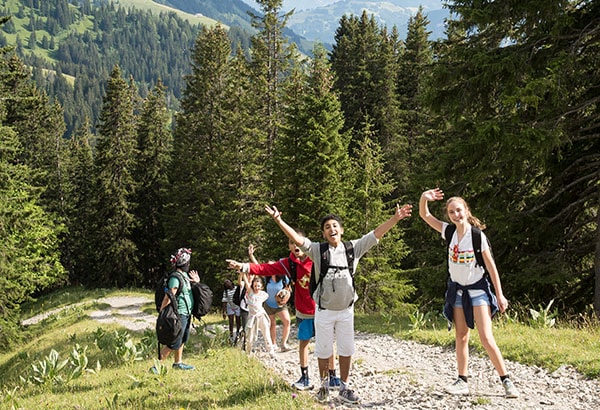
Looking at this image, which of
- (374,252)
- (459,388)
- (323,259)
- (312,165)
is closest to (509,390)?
(459,388)

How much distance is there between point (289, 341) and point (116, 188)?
32.6 m

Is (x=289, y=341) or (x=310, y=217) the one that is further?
(x=310, y=217)

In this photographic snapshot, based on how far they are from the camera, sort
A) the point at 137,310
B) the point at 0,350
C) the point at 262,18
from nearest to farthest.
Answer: the point at 0,350, the point at 137,310, the point at 262,18

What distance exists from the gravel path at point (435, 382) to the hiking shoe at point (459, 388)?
0.22ft

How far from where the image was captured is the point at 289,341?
12.0m

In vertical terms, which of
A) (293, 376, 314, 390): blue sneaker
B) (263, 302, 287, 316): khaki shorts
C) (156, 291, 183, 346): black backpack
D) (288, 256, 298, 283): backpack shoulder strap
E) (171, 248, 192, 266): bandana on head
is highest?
(171, 248, 192, 266): bandana on head

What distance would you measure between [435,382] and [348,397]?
1528mm

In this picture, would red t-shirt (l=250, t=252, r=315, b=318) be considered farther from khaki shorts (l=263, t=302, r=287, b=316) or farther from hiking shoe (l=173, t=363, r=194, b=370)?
khaki shorts (l=263, t=302, r=287, b=316)

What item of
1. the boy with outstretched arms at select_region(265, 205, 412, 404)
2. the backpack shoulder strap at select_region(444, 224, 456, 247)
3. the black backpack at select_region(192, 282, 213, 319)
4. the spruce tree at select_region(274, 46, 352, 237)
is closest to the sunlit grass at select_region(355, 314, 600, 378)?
the backpack shoulder strap at select_region(444, 224, 456, 247)

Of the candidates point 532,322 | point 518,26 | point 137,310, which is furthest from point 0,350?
point 518,26

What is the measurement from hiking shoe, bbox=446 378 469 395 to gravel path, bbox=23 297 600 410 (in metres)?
0.07

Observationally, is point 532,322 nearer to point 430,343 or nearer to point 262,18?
point 430,343

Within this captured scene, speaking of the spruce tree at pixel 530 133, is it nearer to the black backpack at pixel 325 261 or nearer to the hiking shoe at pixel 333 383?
the black backpack at pixel 325 261

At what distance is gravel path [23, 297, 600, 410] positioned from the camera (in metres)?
5.76
